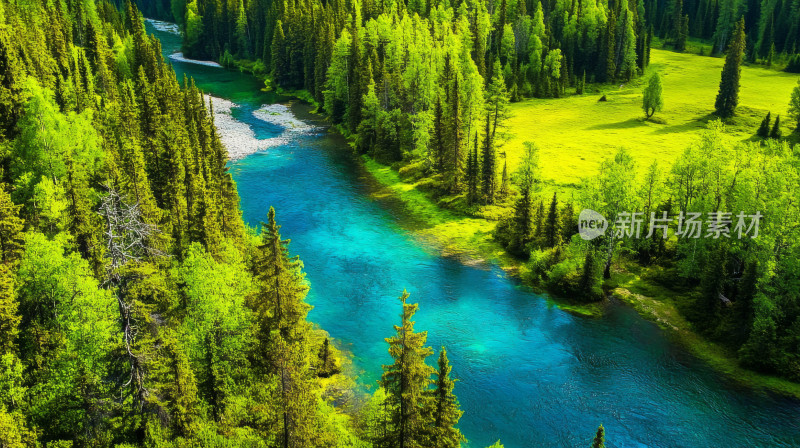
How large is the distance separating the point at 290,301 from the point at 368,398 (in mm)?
13171

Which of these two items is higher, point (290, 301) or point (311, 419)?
point (290, 301)

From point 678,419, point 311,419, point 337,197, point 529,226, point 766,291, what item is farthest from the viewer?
point 337,197

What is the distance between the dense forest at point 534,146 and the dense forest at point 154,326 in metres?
32.1

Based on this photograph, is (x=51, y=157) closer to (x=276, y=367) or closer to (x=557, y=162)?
(x=276, y=367)

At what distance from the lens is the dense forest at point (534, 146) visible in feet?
196

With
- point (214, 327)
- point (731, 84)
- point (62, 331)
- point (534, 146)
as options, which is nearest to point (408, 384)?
point (214, 327)

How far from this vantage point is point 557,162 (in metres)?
107

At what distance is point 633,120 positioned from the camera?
5148 inches

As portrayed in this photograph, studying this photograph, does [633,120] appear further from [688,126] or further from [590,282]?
[590,282]

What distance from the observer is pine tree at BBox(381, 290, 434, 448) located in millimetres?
33812

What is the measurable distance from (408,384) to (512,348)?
27479mm

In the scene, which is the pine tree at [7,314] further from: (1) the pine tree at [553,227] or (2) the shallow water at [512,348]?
(1) the pine tree at [553,227]

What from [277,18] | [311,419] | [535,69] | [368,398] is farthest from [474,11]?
[311,419]

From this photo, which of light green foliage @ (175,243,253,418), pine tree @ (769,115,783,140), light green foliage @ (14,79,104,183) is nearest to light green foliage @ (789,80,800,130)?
pine tree @ (769,115,783,140)
